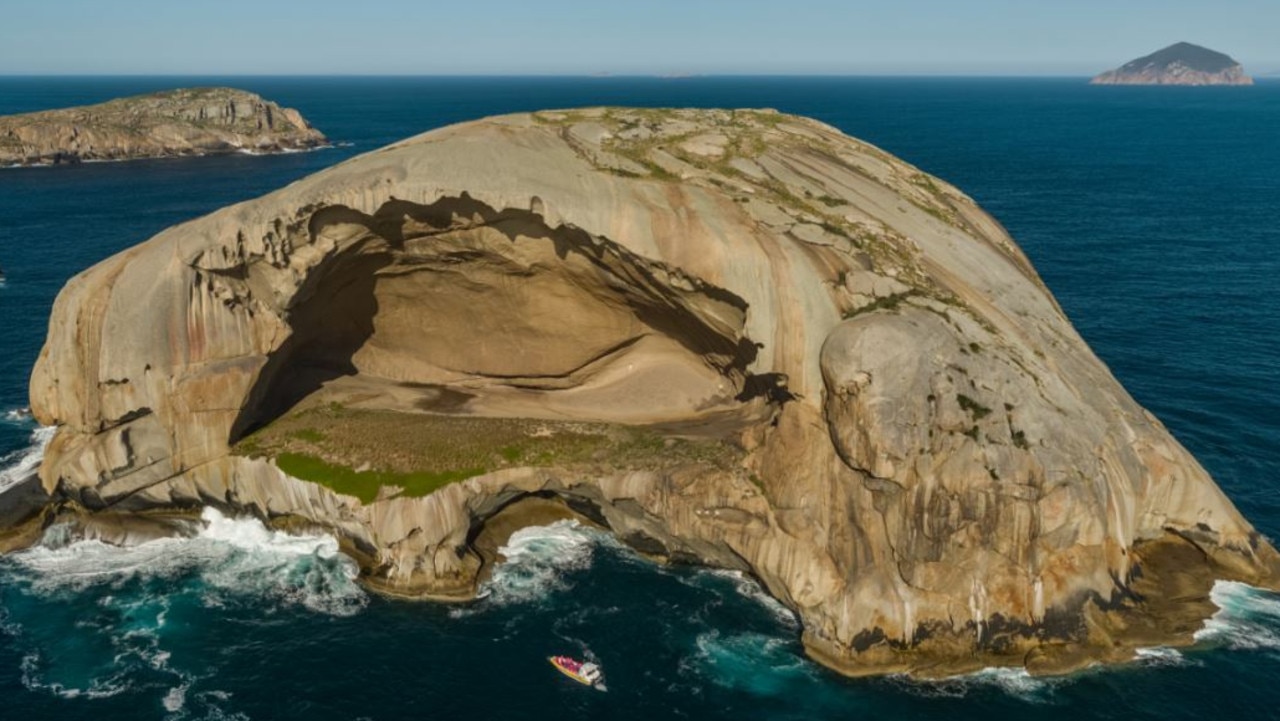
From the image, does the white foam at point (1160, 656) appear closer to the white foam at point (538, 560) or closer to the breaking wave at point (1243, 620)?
the breaking wave at point (1243, 620)

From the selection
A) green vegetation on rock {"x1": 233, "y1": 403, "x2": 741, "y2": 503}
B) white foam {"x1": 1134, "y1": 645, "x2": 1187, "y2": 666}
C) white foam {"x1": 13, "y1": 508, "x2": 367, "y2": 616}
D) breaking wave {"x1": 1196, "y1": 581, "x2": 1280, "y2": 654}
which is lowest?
white foam {"x1": 13, "y1": 508, "x2": 367, "y2": 616}

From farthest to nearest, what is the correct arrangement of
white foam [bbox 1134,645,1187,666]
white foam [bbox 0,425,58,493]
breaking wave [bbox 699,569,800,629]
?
1. white foam [bbox 0,425,58,493]
2. breaking wave [bbox 699,569,800,629]
3. white foam [bbox 1134,645,1187,666]

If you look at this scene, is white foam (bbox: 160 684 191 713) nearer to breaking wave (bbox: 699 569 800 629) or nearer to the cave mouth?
the cave mouth

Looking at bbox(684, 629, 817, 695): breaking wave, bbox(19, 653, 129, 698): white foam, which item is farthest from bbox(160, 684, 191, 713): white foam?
bbox(684, 629, 817, 695): breaking wave

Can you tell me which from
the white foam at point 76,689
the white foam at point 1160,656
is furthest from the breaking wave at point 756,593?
the white foam at point 76,689

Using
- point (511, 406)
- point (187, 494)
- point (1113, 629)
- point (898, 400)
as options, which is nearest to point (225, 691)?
point (187, 494)

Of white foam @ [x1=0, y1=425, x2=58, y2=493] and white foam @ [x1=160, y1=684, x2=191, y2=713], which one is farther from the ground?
white foam @ [x1=0, y1=425, x2=58, y2=493]
